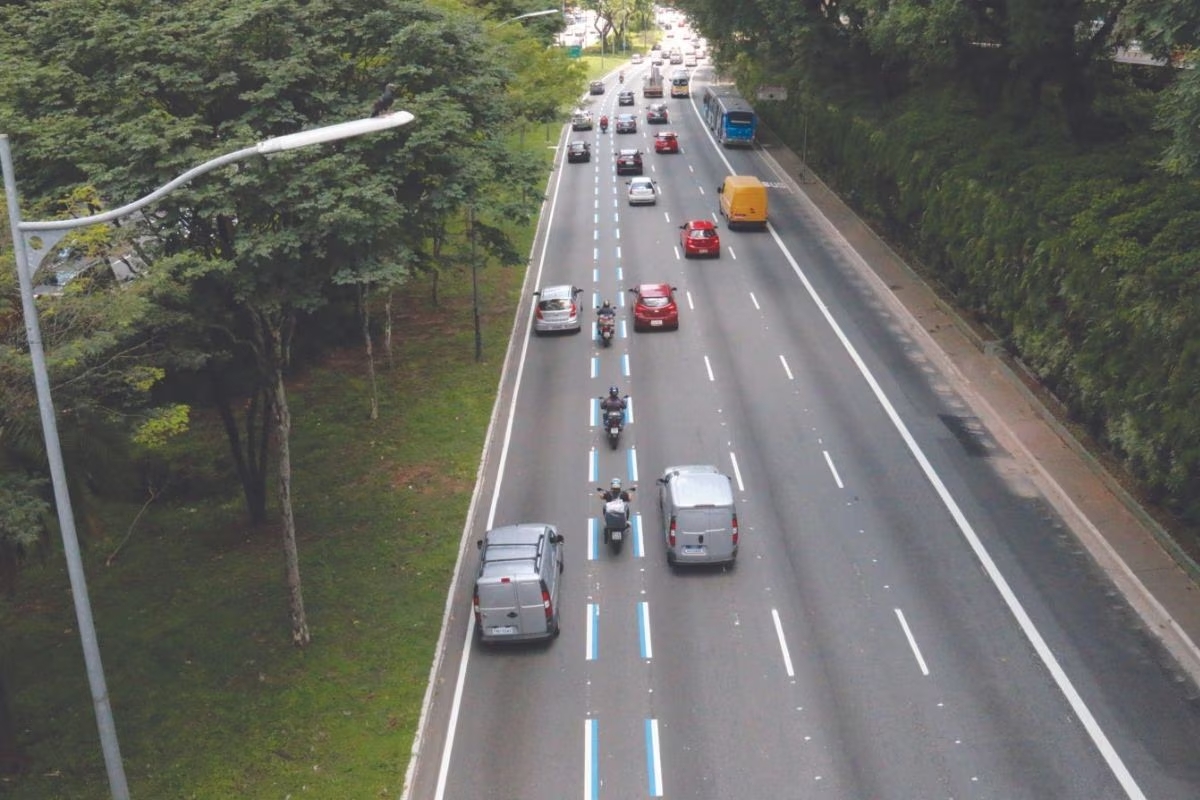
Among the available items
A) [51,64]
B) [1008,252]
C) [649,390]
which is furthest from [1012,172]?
[51,64]

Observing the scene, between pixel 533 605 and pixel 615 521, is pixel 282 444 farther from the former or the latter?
pixel 615 521

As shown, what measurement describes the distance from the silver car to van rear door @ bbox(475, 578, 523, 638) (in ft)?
69.7

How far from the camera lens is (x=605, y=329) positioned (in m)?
42.4

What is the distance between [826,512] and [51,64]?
809 inches

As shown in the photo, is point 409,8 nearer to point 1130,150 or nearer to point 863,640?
point 863,640

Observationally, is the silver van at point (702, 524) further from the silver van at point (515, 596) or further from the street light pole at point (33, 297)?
the street light pole at point (33, 297)

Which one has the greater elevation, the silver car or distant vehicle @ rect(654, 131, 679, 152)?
distant vehicle @ rect(654, 131, 679, 152)

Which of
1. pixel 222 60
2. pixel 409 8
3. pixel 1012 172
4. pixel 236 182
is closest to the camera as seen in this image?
pixel 236 182

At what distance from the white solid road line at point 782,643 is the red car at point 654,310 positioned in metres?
19.7

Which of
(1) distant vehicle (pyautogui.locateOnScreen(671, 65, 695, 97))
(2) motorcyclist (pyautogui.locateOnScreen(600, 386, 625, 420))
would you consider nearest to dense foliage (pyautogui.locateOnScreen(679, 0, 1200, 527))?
(2) motorcyclist (pyautogui.locateOnScreen(600, 386, 625, 420))

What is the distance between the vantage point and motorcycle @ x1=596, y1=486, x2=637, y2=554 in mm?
27406

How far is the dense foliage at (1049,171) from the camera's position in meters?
26.8

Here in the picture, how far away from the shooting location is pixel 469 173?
2488 centimetres

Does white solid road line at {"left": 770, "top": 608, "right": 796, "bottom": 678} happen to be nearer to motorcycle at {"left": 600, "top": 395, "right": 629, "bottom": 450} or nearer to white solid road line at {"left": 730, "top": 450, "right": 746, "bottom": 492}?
white solid road line at {"left": 730, "top": 450, "right": 746, "bottom": 492}
